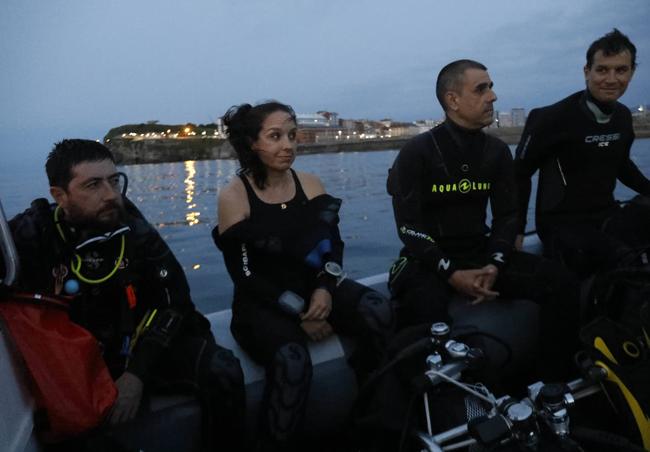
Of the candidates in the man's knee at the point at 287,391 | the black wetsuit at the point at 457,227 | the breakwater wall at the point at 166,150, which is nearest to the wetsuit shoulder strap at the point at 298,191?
the black wetsuit at the point at 457,227

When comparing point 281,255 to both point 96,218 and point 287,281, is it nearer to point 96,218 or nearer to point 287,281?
point 287,281

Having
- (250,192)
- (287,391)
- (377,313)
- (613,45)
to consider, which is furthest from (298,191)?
(613,45)

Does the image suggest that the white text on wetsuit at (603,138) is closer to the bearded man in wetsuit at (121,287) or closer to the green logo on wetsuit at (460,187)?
the green logo on wetsuit at (460,187)

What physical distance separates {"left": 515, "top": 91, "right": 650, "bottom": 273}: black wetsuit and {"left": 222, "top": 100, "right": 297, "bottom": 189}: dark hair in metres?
1.64

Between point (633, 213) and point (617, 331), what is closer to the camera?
point (617, 331)

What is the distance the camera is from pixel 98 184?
6.67 ft

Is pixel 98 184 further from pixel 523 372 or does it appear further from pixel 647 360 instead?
pixel 523 372

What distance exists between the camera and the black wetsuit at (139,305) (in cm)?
187

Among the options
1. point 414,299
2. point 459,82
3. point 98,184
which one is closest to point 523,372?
point 414,299

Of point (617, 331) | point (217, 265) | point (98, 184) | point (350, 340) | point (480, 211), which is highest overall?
point (98, 184)

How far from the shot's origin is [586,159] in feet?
10.5

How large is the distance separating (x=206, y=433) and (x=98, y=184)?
1.06m

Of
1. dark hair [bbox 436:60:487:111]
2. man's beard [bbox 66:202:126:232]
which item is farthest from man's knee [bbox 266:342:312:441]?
dark hair [bbox 436:60:487:111]

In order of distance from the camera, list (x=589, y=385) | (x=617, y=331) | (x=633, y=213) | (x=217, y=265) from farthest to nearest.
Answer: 1. (x=217, y=265)
2. (x=633, y=213)
3. (x=617, y=331)
4. (x=589, y=385)
